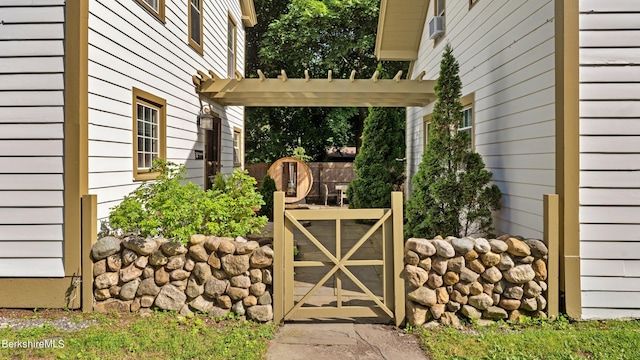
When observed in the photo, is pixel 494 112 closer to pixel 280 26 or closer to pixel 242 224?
pixel 242 224

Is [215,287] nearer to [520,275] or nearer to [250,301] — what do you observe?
[250,301]

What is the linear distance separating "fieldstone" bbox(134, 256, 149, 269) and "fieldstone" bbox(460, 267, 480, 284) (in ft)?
10.2

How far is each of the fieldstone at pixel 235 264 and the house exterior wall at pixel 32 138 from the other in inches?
65.0

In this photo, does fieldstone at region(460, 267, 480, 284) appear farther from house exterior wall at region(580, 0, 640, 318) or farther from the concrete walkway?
house exterior wall at region(580, 0, 640, 318)

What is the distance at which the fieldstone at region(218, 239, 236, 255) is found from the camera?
3.97 m

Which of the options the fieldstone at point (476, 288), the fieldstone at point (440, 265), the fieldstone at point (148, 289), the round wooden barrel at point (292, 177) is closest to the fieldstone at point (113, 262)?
the fieldstone at point (148, 289)

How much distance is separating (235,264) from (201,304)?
21.0 inches

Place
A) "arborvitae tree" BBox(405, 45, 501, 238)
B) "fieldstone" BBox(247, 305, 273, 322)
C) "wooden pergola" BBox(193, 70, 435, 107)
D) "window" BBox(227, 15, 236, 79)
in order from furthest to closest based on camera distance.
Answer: "window" BBox(227, 15, 236, 79) → "wooden pergola" BBox(193, 70, 435, 107) → "arborvitae tree" BBox(405, 45, 501, 238) → "fieldstone" BBox(247, 305, 273, 322)

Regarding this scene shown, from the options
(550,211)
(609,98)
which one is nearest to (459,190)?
(550,211)

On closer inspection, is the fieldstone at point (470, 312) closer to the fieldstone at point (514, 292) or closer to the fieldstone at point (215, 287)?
the fieldstone at point (514, 292)

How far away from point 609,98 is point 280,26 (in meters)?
16.1

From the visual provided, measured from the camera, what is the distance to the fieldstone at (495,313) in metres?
3.89

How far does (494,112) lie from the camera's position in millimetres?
5586

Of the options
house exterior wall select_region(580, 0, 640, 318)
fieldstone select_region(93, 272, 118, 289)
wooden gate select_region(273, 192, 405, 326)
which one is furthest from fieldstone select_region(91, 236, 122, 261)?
house exterior wall select_region(580, 0, 640, 318)
